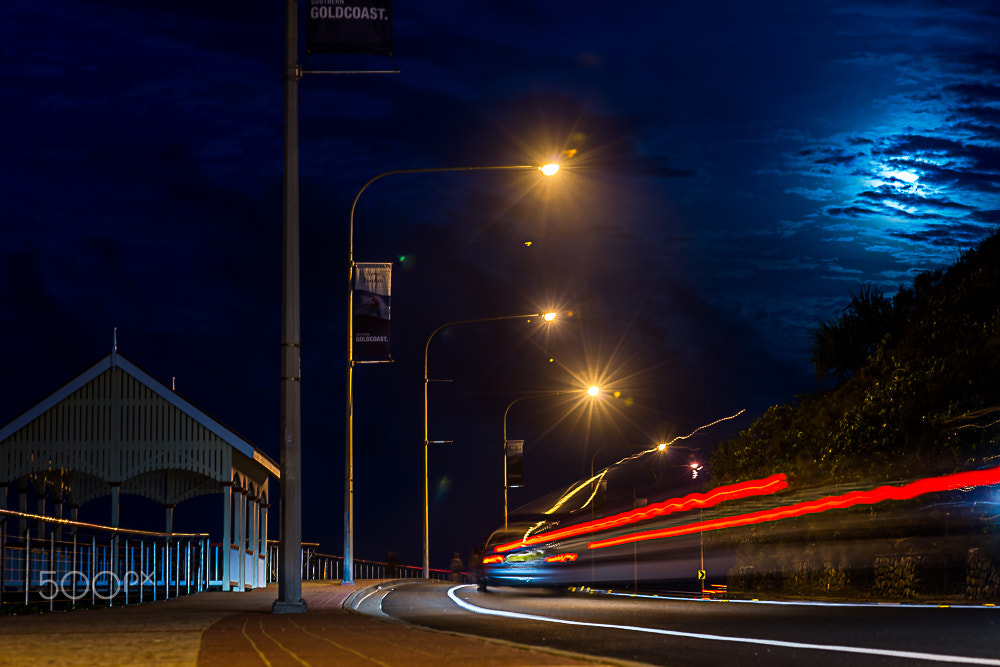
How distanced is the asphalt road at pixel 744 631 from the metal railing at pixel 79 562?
14.9 ft

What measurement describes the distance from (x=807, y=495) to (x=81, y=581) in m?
17.4

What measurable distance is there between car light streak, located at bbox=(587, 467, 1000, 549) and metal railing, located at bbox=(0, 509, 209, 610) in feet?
39.1

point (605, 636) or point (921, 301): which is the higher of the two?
point (921, 301)

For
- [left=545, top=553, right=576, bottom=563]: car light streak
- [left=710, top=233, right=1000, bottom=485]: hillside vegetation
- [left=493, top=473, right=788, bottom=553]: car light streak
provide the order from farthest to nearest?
[left=545, top=553, right=576, bottom=563]: car light streak < [left=493, top=473, right=788, bottom=553]: car light streak < [left=710, top=233, right=1000, bottom=485]: hillside vegetation

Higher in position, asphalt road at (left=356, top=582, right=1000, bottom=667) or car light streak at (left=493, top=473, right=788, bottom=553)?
car light streak at (left=493, top=473, right=788, bottom=553)

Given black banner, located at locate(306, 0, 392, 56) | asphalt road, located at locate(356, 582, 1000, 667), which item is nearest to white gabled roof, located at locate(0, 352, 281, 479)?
asphalt road, located at locate(356, 582, 1000, 667)

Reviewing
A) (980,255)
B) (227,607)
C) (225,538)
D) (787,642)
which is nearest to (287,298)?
(227,607)

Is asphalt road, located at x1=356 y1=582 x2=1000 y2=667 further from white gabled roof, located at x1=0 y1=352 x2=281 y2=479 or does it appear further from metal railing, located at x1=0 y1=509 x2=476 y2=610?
white gabled roof, located at x1=0 y1=352 x2=281 y2=479

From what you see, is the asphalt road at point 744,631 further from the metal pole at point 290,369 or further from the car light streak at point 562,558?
the car light streak at point 562,558

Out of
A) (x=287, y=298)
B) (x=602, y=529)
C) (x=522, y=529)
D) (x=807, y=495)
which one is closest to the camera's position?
(x=287, y=298)

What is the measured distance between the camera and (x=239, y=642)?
1203 cm

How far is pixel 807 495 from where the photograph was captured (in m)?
29.9

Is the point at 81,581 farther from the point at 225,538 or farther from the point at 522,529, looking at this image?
the point at 522,529

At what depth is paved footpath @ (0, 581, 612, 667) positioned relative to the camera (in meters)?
9.95
